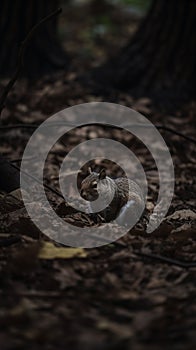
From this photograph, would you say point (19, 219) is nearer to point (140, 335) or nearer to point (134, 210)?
point (134, 210)

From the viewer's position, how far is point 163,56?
23.6 ft

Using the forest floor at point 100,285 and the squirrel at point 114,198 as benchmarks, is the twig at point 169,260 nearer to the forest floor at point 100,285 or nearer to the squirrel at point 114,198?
the forest floor at point 100,285

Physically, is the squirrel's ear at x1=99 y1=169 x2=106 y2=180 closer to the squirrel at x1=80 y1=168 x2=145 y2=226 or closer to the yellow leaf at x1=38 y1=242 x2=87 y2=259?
the squirrel at x1=80 y1=168 x2=145 y2=226

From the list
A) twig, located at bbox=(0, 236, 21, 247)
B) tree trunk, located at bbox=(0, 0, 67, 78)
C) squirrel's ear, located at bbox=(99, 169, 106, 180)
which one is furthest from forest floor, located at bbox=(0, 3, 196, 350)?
tree trunk, located at bbox=(0, 0, 67, 78)

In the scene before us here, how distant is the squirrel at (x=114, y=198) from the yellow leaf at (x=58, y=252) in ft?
2.56

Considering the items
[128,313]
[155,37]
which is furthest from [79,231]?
[155,37]

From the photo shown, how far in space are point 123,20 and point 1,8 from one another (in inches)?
204

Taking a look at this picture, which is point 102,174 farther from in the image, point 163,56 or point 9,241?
point 163,56

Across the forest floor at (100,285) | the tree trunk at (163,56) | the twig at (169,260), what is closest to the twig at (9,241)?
the forest floor at (100,285)

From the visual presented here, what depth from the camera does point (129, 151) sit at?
6.24 m

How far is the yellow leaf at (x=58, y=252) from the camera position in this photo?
3.43 meters

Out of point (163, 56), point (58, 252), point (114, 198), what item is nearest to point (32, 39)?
point (163, 56)

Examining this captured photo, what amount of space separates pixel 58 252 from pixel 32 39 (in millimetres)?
4481

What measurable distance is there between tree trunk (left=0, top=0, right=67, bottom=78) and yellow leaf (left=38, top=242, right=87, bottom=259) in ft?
14.2
